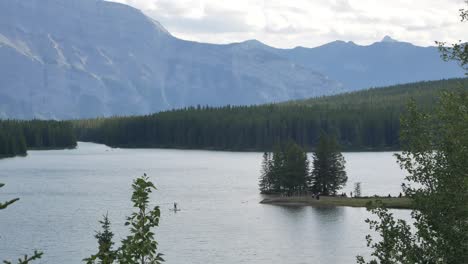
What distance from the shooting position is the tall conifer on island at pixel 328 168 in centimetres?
13588

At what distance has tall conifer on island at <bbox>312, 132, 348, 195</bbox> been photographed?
136 meters

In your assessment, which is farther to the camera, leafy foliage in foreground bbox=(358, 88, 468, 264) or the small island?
the small island

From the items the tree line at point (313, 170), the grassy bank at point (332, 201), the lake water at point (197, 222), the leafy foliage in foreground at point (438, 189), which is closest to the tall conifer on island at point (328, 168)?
the tree line at point (313, 170)

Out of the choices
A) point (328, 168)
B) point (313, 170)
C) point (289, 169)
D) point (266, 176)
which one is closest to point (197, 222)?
point (289, 169)

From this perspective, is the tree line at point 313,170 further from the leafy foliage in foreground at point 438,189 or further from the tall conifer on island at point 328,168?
the leafy foliage in foreground at point 438,189

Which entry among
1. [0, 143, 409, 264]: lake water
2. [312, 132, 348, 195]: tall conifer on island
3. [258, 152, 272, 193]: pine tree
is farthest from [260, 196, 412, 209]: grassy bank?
[258, 152, 272, 193]: pine tree

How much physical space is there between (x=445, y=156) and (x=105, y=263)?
14.5 m

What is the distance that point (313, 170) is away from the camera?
138500mm

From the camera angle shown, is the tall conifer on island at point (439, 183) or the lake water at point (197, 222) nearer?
the tall conifer on island at point (439, 183)

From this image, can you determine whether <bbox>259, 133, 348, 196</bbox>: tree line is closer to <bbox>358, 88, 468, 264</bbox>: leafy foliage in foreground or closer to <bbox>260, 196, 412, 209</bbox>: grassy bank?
<bbox>260, 196, 412, 209</bbox>: grassy bank

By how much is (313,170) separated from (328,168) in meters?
2.90

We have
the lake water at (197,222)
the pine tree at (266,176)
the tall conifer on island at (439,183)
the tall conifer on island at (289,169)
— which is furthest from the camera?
the pine tree at (266,176)

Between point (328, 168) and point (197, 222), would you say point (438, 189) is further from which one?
point (328, 168)

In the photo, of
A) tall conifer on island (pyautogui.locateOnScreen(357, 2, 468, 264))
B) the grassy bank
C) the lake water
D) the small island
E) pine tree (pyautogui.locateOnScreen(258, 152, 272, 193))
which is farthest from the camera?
pine tree (pyautogui.locateOnScreen(258, 152, 272, 193))
